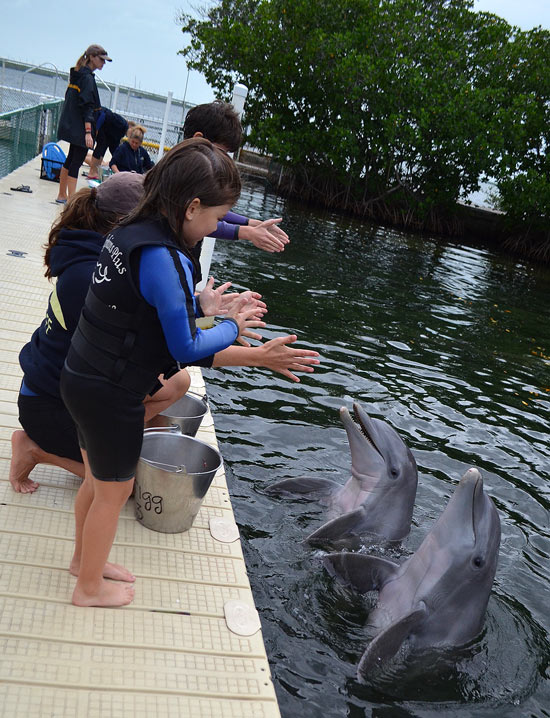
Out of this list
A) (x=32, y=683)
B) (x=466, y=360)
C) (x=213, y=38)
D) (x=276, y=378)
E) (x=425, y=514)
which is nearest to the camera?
(x=32, y=683)

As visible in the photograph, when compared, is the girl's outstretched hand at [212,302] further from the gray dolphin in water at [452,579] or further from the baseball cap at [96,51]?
the baseball cap at [96,51]

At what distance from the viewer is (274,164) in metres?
30.7

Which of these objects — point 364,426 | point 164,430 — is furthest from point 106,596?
point 364,426

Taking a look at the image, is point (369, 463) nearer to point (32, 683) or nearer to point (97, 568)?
point (97, 568)

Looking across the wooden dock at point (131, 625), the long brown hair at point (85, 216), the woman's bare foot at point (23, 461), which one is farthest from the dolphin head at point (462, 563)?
the long brown hair at point (85, 216)

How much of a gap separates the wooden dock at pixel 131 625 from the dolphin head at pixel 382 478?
104 centimetres

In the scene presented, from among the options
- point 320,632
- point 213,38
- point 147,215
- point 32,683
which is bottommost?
point 320,632

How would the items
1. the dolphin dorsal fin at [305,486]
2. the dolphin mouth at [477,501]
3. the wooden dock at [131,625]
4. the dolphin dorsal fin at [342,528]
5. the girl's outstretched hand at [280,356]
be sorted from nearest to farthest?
the wooden dock at [131,625]
the girl's outstretched hand at [280,356]
the dolphin mouth at [477,501]
the dolphin dorsal fin at [342,528]
the dolphin dorsal fin at [305,486]

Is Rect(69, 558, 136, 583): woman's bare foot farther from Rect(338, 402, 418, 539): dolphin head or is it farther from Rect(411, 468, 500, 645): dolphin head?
Rect(338, 402, 418, 539): dolphin head

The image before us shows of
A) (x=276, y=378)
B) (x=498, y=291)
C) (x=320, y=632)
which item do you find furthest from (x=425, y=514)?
(x=498, y=291)

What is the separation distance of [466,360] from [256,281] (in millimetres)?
3565

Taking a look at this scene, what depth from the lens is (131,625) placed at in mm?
2740

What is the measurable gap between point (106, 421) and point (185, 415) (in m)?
2.04

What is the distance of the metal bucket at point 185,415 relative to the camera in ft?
13.3
